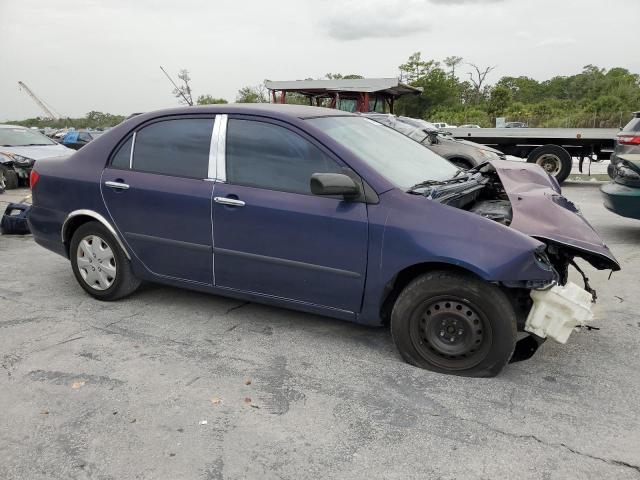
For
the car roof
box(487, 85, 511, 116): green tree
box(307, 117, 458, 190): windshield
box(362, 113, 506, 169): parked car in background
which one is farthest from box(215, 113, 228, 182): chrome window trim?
box(487, 85, 511, 116): green tree

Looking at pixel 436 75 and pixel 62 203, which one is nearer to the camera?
pixel 62 203

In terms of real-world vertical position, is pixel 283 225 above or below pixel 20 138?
above

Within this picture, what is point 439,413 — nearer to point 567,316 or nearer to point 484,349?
point 484,349

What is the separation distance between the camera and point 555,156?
12367 mm

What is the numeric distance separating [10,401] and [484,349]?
2.68 meters

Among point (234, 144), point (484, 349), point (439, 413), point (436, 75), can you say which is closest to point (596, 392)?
point (484, 349)

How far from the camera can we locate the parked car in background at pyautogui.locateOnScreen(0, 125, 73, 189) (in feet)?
37.9

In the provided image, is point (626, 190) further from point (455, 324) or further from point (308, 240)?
point (308, 240)

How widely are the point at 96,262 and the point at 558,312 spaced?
136 inches

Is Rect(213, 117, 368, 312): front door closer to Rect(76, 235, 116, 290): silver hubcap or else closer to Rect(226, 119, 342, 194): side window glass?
Rect(226, 119, 342, 194): side window glass

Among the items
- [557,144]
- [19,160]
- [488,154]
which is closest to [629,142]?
[488,154]

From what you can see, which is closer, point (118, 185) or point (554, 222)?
point (554, 222)

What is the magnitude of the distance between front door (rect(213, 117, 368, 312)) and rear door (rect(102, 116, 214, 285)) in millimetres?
154

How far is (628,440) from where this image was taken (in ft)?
8.50
